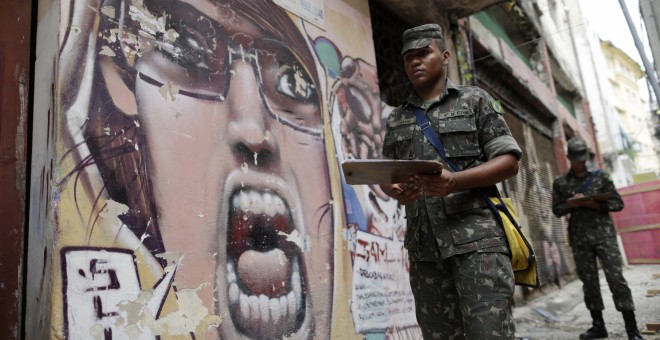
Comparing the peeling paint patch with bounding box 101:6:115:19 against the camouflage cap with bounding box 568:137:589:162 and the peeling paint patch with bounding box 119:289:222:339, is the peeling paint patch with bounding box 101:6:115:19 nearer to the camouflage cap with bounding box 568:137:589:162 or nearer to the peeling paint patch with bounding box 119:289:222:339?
the peeling paint patch with bounding box 119:289:222:339

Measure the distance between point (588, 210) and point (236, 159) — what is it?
328 cm

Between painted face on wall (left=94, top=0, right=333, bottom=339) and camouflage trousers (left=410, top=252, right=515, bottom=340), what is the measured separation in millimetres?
868

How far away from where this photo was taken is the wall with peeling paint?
172cm

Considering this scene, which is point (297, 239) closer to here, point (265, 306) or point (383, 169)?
point (265, 306)

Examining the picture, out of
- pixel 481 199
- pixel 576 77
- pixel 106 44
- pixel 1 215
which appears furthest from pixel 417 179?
pixel 576 77

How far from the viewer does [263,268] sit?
2342 mm

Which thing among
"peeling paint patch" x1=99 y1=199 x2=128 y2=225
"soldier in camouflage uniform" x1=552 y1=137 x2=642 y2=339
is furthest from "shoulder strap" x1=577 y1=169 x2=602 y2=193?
"peeling paint patch" x1=99 y1=199 x2=128 y2=225

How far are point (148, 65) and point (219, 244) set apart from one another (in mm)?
878

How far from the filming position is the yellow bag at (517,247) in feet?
5.48

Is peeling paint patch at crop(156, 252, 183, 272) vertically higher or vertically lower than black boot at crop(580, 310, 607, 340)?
higher

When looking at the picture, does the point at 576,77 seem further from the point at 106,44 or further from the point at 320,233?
the point at 106,44

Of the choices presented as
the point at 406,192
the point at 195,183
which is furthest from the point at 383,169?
the point at 195,183

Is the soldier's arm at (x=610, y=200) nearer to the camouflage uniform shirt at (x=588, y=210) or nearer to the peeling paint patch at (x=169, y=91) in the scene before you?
the camouflage uniform shirt at (x=588, y=210)

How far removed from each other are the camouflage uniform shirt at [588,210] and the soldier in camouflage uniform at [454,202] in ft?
9.04
